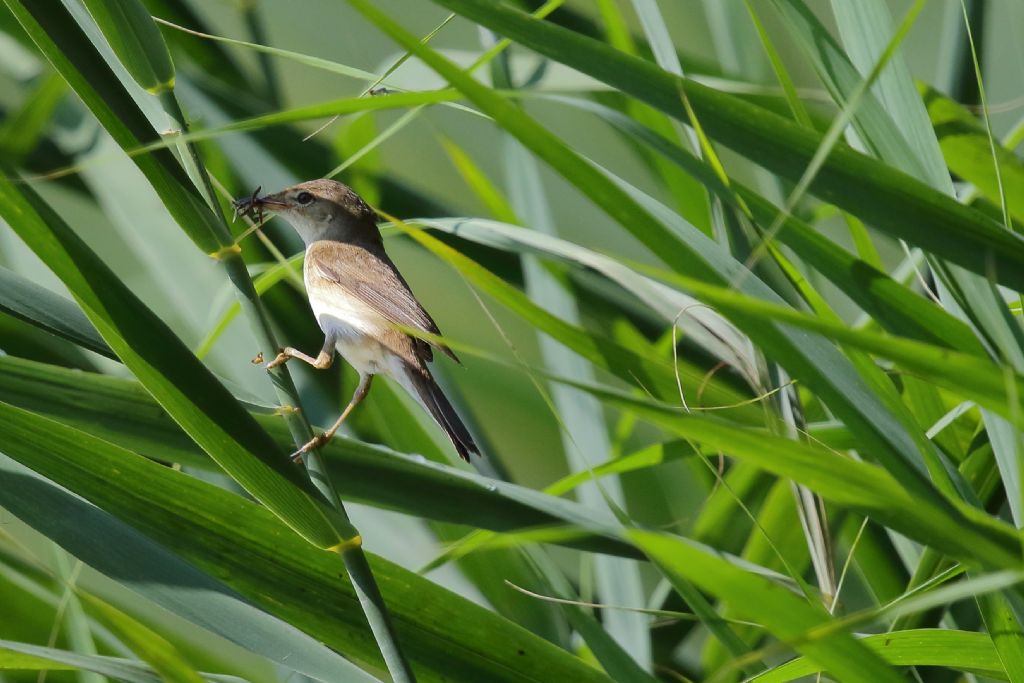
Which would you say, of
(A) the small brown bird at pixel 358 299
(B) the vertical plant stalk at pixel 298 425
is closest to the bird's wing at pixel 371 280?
(A) the small brown bird at pixel 358 299

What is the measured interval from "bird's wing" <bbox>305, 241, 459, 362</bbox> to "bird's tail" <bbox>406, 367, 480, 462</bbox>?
0.04 metres

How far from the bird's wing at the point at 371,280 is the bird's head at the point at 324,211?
4 cm

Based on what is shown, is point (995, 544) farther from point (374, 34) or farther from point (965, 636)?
point (374, 34)

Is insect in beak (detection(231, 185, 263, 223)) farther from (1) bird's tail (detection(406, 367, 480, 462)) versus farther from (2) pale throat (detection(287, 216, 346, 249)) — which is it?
(1) bird's tail (detection(406, 367, 480, 462))

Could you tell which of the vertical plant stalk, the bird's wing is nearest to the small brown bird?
the bird's wing

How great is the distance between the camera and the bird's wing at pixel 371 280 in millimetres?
1249

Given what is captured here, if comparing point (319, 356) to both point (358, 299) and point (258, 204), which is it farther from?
point (258, 204)

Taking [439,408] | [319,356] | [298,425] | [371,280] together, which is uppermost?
[371,280]

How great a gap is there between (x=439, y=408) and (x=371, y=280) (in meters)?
0.26

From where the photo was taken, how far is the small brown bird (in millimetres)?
1190

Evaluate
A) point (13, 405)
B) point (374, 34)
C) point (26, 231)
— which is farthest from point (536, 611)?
point (374, 34)

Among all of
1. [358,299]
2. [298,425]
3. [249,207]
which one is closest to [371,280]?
[358,299]

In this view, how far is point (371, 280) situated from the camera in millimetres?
1354

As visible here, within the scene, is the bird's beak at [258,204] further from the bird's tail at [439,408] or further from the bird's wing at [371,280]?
the bird's tail at [439,408]
